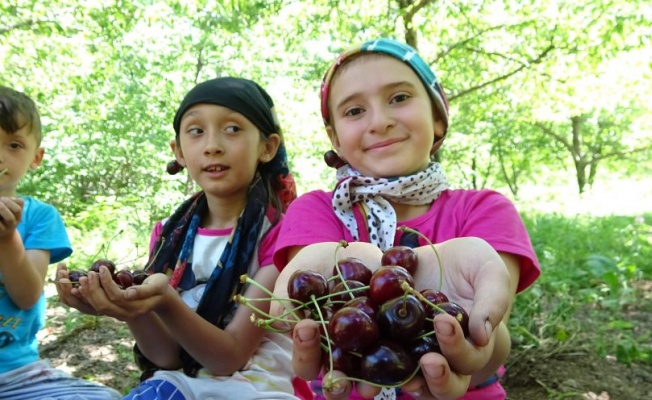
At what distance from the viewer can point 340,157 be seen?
78.8 inches

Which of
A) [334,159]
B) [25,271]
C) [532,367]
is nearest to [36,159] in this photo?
[25,271]

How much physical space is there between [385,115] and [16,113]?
1.56 metres

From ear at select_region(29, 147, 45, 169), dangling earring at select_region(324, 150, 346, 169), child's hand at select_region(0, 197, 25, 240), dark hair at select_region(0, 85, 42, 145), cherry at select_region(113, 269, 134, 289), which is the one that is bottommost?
cherry at select_region(113, 269, 134, 289)

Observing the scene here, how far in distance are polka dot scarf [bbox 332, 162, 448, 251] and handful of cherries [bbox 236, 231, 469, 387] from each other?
46cm

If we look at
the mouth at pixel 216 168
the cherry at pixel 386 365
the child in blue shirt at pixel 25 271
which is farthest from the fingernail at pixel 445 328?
the child in blue shirt at pixel 25 271

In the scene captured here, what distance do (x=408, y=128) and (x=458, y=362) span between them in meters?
0.88

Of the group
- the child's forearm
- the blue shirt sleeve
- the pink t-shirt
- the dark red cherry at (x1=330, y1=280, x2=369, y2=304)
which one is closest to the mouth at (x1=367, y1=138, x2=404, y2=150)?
the pink t-shirt

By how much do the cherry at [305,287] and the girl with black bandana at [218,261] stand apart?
2.32ft

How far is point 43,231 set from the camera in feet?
7.48

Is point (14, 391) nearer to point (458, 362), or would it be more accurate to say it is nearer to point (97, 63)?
point (458, 362)

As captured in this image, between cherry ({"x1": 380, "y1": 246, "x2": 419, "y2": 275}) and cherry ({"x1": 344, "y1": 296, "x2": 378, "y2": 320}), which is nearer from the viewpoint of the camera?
cherry ({"x1": 344, "y1": 296, "x2": 378, "y2": 320})

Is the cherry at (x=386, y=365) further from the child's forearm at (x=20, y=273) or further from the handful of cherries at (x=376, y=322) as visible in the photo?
the child's forearm at (x=20, y=273)

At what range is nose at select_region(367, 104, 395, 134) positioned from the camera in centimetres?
169

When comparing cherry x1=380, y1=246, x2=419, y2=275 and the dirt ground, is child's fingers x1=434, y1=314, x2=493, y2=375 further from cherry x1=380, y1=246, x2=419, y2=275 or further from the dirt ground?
the dirt ground
